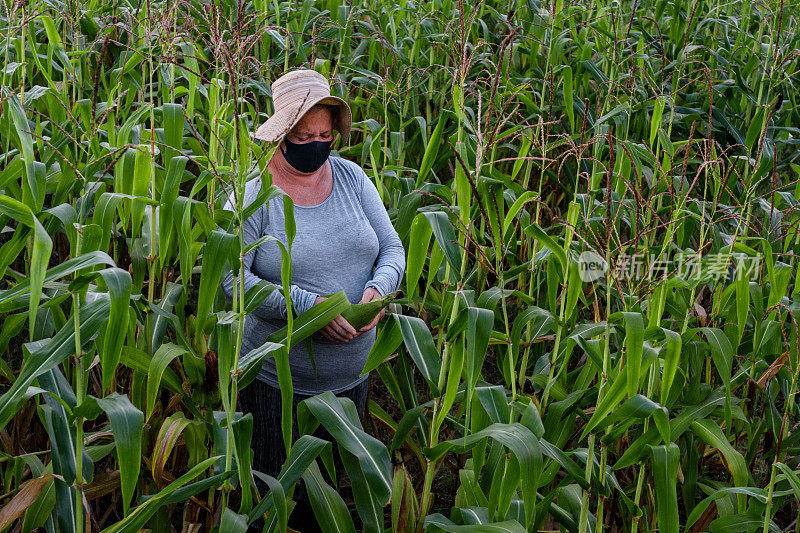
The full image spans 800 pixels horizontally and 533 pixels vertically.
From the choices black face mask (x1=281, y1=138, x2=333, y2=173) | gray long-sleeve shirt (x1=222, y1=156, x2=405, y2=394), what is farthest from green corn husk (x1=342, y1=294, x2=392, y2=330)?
black face mask (x1=281, y1=138, x2=333, y2=173)

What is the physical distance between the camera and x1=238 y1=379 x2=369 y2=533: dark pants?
250cm

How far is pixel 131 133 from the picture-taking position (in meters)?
2.93

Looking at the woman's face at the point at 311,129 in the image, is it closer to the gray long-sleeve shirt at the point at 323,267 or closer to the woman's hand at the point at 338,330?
the gray long-sleeve shirt at the point at 323,267

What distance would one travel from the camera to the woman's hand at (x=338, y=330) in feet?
7.57

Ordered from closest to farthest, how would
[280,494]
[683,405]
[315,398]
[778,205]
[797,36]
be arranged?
[280,494], [315,398], [683,405], [778,205], [797,36]

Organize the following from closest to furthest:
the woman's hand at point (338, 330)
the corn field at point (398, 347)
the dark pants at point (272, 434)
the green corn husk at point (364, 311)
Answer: the corn field at point (398, 347) → the green corn husk at point (364, 311) → the woman's hand at point (338, 330) → the dark pants at point (272, 434)

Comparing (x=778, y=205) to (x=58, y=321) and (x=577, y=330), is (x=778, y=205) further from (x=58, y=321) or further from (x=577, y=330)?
(x=58, y=321)

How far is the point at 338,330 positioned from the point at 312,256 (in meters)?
0.26

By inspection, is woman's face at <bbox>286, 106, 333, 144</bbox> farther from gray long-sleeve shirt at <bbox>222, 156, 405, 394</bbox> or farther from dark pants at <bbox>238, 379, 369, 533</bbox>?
dark pants at <bbox>238, 379, 369, 533</bbox>

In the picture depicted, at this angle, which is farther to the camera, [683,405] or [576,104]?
[576,104]

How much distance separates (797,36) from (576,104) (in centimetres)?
169

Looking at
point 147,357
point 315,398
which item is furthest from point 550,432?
point 147,357

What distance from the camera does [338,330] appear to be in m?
2.32

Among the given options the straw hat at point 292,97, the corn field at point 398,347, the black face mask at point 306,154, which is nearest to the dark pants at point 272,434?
the corn field at point 398,347
